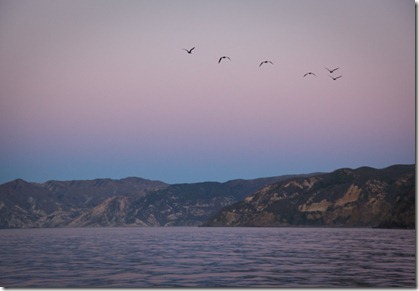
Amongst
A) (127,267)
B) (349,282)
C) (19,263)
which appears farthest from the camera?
(19,263)

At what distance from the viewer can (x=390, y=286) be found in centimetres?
5406

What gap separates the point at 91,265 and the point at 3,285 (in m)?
19.8

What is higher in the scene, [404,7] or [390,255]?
[404,7]

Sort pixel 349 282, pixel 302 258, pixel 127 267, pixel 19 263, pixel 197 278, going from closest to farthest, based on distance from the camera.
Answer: pixel 349 282
pixel 197 278
pixel 127 267
pixel 19 263
pixel 302 258

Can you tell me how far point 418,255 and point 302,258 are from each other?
1162 inches

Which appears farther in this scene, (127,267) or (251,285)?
(127,267)

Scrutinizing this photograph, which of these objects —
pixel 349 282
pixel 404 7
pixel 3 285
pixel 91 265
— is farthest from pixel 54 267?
pixel 404 7

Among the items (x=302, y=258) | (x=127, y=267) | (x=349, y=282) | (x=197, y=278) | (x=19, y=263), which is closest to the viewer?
(x=349, y=282)

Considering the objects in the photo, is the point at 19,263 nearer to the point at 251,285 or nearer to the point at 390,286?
the point at 251,285

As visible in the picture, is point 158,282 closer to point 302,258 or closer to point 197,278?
point 197,278

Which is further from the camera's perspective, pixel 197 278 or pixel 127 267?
pixel 127 267

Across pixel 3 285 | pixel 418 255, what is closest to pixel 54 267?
pixel 3 285

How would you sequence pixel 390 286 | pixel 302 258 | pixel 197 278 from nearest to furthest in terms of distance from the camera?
pixel 390 286
pixel 197 278
pixel 302 258

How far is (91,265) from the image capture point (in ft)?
252
